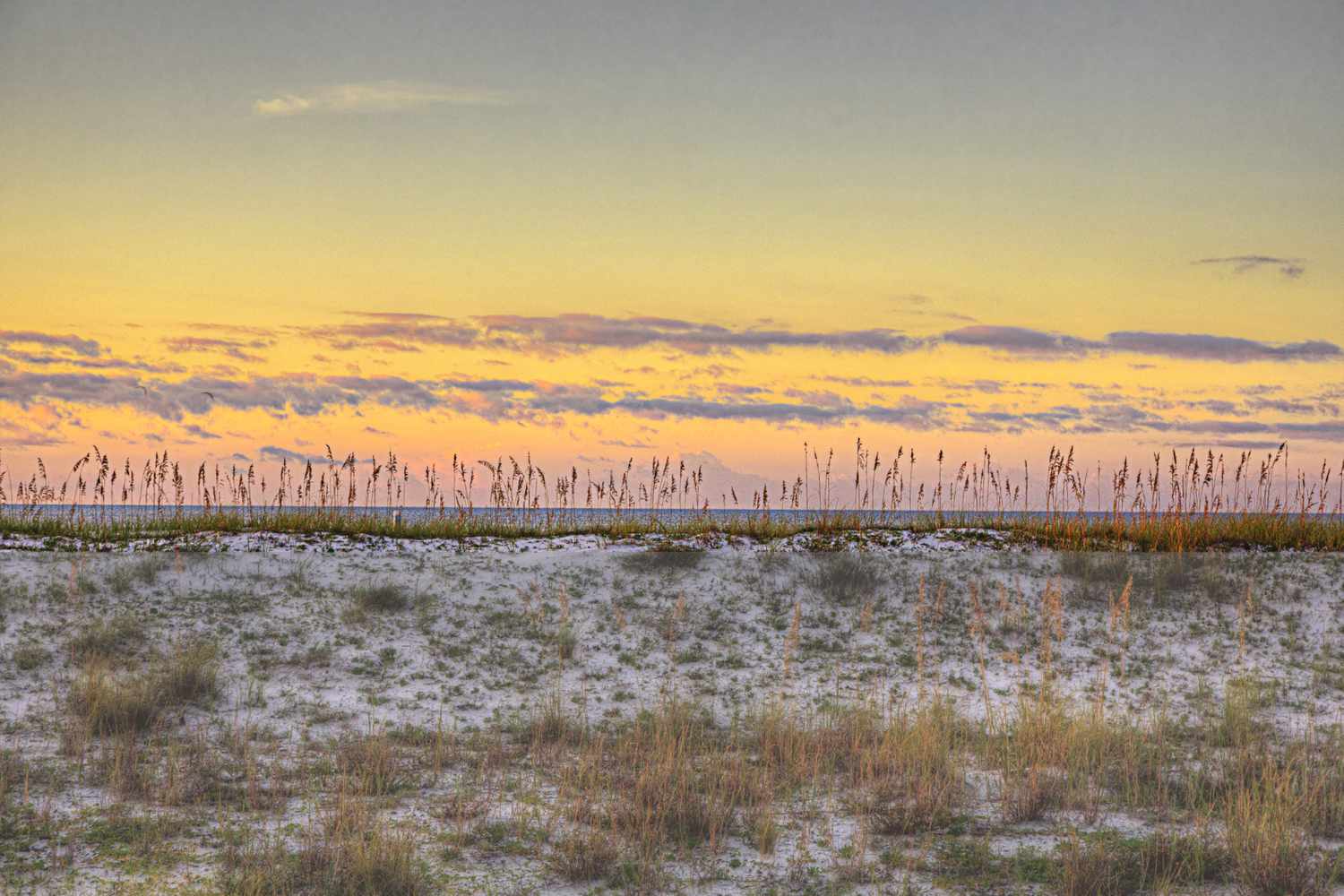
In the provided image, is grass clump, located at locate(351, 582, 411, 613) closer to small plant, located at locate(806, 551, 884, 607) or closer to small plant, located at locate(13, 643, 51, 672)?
small plant, located at locate(13, 643, 51, 672)

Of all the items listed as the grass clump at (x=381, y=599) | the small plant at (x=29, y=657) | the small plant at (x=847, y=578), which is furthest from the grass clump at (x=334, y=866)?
the small plant at (x=847, y=578)

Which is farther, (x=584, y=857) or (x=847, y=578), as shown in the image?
(x=847, y=578)

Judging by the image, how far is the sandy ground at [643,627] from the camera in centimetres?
1109

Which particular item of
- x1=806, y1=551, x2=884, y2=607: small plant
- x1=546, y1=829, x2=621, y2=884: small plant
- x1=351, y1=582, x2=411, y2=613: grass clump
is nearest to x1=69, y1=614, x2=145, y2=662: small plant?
x1=351, y1=582, x2=411, y2=613: grass clump

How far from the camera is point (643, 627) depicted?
42.4ft

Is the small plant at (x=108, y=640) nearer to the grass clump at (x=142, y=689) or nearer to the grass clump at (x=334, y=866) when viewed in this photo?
the grass clump at (x=142, y=689)

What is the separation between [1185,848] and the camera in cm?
679

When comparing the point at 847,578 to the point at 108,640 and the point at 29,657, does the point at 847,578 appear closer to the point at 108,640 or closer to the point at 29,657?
the point at 108,640

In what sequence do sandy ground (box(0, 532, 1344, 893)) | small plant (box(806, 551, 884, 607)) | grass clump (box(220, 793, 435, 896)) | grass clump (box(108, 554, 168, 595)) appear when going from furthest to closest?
small plant (box(806, 551, 884, 607))
grass clump (box(108, 554, 168, 595))
sandy ground (box(0, 532, 1344, 893))
grass clump (box(220, 793, 435, 896))

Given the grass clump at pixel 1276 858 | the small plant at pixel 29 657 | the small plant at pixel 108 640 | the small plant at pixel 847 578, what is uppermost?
the small plant at pixel 847 578

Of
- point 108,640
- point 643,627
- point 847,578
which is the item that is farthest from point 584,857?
point 847,578

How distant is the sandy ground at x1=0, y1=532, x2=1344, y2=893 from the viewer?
11.1m

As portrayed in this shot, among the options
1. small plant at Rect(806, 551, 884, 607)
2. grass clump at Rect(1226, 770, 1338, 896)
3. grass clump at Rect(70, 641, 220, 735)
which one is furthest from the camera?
small plant at Rect(806, 551, 884, 607)

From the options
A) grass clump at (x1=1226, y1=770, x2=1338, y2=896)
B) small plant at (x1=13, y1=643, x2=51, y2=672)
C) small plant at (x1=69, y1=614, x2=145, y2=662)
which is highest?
grass clump at (x1=1226, y1=770, x2=1338, y2=896)
